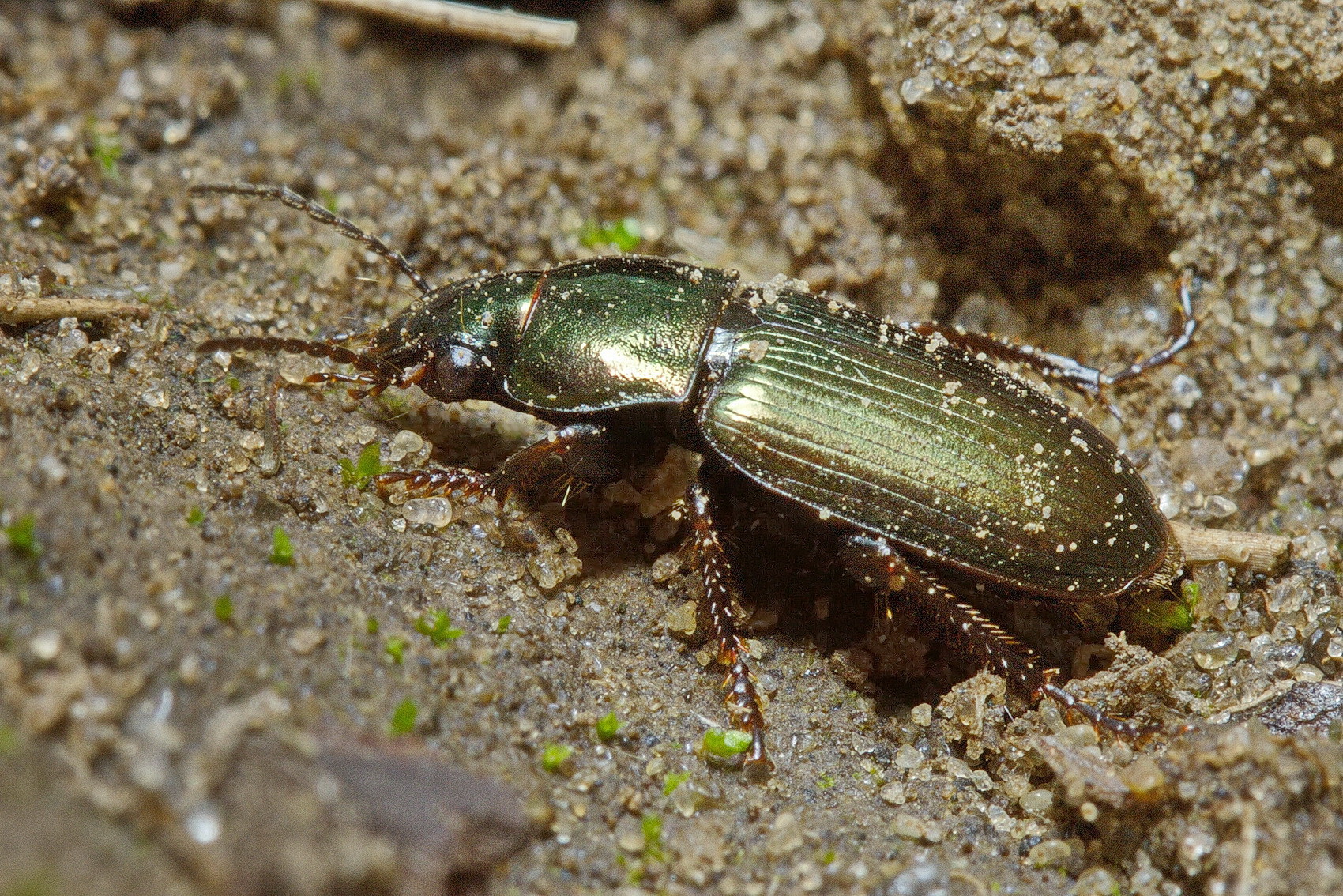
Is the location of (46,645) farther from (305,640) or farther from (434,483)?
(434,483)

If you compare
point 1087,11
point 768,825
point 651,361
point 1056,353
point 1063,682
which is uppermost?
point 1087,11

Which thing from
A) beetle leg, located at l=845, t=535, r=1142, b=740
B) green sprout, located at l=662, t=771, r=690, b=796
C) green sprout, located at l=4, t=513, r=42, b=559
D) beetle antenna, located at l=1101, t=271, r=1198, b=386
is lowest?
green sprout, located at l=662, t=771, r=690, b=796

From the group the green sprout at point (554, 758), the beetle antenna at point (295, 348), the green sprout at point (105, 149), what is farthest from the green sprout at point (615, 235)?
the green sprout at point (554, 758)

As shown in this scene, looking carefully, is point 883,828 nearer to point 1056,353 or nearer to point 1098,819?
point 1098,819

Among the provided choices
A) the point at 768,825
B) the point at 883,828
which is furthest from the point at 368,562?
the point at 883,828

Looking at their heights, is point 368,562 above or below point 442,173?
below

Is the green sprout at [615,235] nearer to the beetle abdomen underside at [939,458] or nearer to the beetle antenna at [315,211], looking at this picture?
the beetle antenna at [315,211]

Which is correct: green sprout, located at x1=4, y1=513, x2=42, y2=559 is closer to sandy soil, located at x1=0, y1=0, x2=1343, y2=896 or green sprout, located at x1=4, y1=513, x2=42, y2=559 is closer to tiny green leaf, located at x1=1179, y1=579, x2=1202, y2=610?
sandy soil, located at x1=0, y1=0, x2=1343, y2=896

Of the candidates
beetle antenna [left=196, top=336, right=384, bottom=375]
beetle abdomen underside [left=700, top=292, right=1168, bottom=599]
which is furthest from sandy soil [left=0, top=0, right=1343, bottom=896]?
beetle abdomen underside [left=700, top=292, right=1168, bottom=599]
